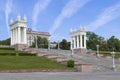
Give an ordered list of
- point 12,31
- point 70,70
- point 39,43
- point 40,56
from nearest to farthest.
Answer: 1. point 70,70
2. point 40,56
3. point 12,31
4. point 39,43

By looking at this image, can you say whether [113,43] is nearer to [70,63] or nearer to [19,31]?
[19,31]

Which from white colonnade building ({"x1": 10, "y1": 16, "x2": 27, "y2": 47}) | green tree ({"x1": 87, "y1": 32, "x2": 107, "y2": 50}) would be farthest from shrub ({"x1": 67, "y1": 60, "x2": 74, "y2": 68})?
green tree ({"x1": 87, "y1": 32, "x2": 107, "y2": 50})

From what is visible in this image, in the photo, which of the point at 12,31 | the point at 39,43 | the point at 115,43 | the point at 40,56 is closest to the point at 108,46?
the point at 115,43

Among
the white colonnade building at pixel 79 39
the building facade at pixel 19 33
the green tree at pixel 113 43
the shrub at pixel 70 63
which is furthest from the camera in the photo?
the green tree at pixel 113 43

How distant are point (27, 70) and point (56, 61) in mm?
10000

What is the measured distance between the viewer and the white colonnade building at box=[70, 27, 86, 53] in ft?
220

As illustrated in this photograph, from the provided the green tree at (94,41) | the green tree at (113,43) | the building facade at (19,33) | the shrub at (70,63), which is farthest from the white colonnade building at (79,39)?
the shrub at (70,63)

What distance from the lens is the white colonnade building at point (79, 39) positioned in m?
67.1

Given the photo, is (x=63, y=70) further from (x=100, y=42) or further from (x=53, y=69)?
(x=100, y=42)

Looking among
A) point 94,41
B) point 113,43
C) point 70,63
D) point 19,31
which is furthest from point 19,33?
point 113,43

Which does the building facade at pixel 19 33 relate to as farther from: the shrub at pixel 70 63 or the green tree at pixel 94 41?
the green tree at pixel 94 41

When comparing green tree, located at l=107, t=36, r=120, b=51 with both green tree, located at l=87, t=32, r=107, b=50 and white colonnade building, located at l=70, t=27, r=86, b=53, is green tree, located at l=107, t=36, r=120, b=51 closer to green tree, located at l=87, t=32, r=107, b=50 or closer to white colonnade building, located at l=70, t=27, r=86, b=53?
green tree, located at l=87, t=32, r=107, b=50

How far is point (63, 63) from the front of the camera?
41.0 m

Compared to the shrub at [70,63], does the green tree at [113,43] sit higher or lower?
higher
